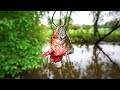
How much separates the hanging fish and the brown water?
81 mm

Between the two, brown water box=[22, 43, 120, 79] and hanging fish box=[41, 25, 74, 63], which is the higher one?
hanging fish box=[41, 25, 74, 63]

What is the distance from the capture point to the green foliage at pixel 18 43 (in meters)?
5.50

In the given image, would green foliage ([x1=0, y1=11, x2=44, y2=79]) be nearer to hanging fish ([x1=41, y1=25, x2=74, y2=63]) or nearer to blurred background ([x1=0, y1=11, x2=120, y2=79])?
blurred background ([x1=0, y1=11, x2=120, y2=79])

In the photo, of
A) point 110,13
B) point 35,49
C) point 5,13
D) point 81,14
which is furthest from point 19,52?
point 110,13

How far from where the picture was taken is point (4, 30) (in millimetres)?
5508

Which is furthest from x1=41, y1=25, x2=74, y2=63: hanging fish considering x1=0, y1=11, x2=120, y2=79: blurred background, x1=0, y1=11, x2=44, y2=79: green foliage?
x1=0, y1=11, x2=44, y2=79: green foliage

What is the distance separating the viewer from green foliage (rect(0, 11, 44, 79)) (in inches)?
216

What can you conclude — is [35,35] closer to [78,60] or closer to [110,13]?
[78,60]

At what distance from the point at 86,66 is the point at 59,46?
0.56 meters

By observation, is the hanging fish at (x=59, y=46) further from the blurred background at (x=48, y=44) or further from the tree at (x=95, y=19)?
the tree at (x=95, y=19)

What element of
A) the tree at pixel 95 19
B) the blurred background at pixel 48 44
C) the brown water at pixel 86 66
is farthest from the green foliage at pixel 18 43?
the tree at pixel 95 19

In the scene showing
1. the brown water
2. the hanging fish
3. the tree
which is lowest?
the brown water
